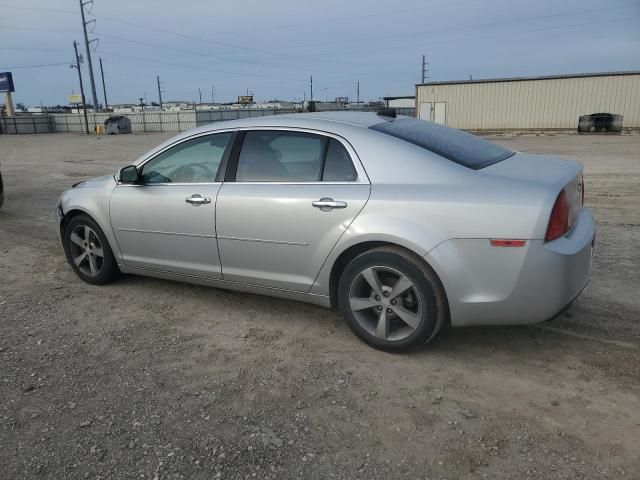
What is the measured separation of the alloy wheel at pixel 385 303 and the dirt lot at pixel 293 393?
0.63 ft

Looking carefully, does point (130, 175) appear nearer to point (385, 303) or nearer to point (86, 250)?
point (86, 250)

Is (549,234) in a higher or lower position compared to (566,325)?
higher

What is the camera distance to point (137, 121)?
5409 centimetres

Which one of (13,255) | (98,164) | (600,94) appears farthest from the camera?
(600,94)

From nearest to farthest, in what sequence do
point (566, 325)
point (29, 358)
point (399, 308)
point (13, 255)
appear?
1. point (399, 308)
2. point (29, 358)
3. point (566, 325)
4. point (13, 255)

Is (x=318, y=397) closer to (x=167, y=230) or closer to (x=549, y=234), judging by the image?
(x=549, y=234)

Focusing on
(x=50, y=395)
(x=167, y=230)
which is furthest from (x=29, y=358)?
(x=167, y=230)

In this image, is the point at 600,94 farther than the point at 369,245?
Yes

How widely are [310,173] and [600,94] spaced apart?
35500mm

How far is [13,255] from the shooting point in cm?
612

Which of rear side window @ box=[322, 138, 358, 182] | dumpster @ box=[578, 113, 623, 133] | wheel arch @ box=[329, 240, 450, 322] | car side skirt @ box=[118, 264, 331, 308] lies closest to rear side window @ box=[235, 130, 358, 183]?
rear side window @ box=[322, 138, 358, 182]

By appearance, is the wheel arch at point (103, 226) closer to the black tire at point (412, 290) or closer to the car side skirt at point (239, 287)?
the car side skirt at point (239, 287)

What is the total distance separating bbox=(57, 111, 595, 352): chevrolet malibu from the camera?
119 inches

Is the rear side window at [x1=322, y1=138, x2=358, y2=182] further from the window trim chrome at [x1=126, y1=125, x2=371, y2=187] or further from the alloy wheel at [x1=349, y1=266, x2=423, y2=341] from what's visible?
the alloy wheel at [x1=349, y1=266, x2=423, y2=341]
